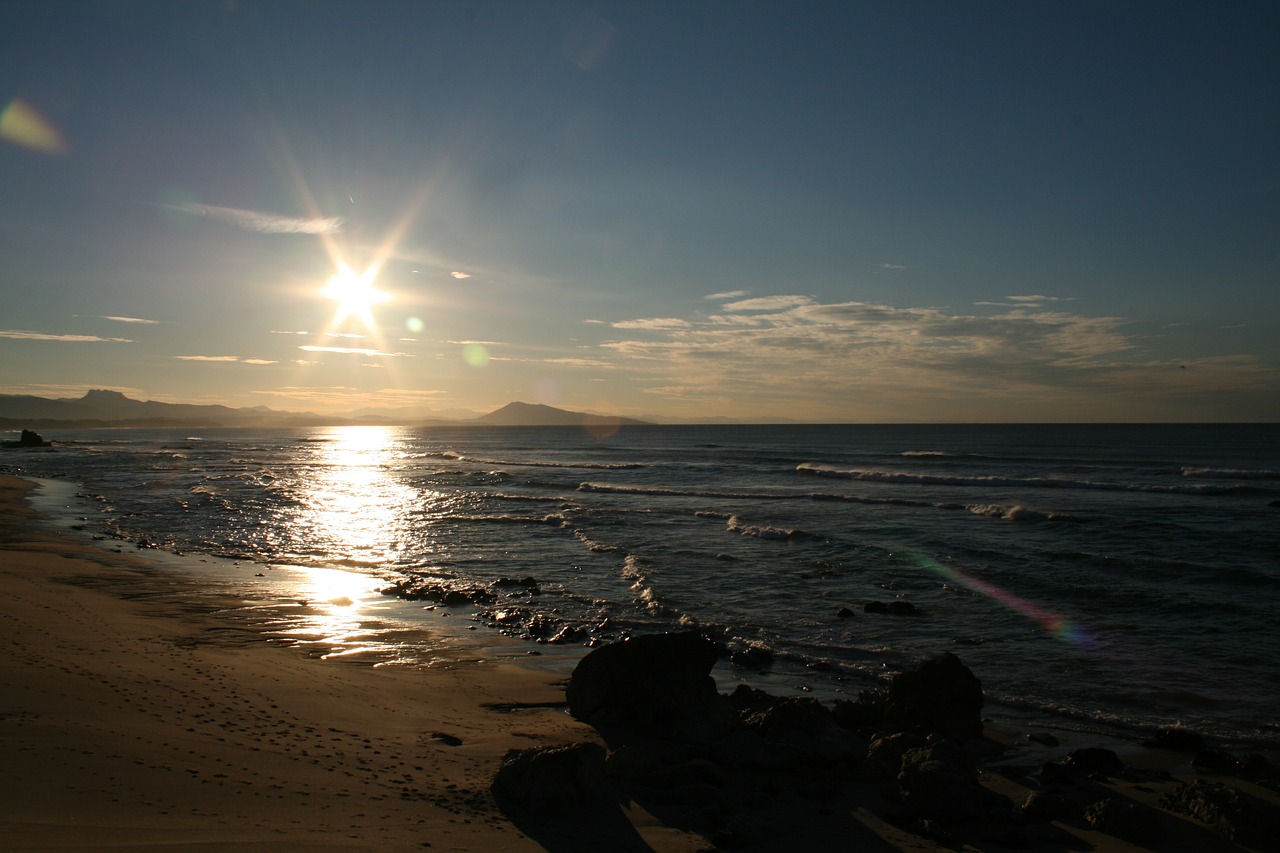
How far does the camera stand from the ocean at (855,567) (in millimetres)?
11516

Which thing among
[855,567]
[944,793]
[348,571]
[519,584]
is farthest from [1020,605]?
[348,571]

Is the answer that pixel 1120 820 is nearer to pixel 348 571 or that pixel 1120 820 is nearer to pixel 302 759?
pixel 302 759

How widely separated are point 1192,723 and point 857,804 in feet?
18.0

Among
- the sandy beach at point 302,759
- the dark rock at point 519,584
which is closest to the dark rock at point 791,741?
the sandy beach at point 302,759

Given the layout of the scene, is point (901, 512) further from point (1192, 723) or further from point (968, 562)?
point (1192, 723)

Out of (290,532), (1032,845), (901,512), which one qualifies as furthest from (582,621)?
(901,512)

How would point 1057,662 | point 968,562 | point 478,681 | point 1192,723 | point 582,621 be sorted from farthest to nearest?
point 968,562, point 582,621, point 1057,662, point 478,681, point 1192,723

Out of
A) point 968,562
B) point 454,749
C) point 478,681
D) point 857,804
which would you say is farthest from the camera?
point 968,562

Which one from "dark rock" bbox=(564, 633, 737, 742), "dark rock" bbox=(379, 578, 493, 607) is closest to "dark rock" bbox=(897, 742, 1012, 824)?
"dark rock" bbox=(564, 633, 737, 742)

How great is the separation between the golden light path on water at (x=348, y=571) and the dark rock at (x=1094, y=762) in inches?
363

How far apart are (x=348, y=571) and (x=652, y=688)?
41.7 ft

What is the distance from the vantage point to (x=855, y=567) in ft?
65.3

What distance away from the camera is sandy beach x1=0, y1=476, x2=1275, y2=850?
5.61m

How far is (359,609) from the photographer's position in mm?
15000
